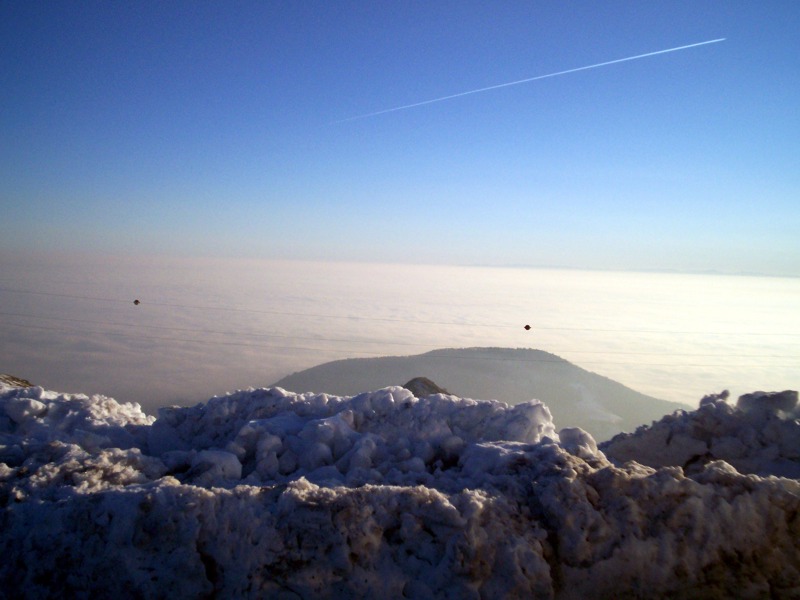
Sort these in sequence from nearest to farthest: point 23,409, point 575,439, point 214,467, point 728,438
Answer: point 214,467 → point 728,438 → point 575,439 → point 23,409

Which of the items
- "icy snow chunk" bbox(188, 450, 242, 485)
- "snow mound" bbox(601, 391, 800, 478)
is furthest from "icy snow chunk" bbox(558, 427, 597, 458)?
"icy snow chunk" bbox(188, 450, 242, 485)

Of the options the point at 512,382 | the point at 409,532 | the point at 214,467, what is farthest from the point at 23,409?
the point at 512,382

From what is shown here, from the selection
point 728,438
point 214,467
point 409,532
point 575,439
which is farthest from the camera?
point 575,439

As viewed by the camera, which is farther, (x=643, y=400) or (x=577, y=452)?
(x=643, y=400)

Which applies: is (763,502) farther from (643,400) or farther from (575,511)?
(643,400)

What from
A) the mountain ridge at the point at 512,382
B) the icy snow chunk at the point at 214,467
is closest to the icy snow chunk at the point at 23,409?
the icy snow chunk at the point at 214,467

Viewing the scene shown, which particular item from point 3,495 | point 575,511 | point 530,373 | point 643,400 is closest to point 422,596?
point 575,511

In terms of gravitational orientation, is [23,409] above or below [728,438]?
below

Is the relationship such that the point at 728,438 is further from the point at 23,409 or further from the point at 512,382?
the point at 512,382

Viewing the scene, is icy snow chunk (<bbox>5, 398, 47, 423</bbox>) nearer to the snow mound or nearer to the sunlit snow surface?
the sunlit snow surface
